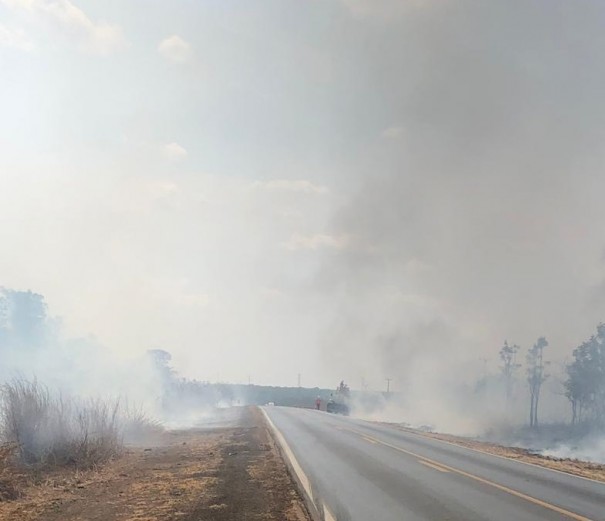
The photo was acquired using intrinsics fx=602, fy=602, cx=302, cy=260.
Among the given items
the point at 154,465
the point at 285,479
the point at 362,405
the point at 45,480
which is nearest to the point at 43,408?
the point at 45,480

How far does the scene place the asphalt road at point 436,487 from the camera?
8680 mm

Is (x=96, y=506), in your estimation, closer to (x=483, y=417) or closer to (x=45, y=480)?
(x=45, y=480)

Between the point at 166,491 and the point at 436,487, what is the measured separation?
189 inches

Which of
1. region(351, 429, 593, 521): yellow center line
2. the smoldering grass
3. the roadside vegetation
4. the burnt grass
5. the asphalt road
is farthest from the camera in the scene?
the smoldering grass

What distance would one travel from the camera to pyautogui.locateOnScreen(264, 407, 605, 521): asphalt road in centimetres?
868

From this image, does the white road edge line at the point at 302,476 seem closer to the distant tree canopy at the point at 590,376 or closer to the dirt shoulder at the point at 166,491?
the dirt shoulder at the point at 166,491

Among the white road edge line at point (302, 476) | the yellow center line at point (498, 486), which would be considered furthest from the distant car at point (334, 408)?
the yellow center line at point (498, 486)

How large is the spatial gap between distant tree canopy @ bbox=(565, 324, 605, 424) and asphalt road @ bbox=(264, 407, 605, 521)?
196 feet

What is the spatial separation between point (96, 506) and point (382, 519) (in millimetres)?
4315

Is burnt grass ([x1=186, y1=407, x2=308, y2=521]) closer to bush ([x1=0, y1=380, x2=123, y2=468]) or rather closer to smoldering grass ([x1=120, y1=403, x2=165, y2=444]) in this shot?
bush ([x1=0, y1=380, x2=123, y2=468])

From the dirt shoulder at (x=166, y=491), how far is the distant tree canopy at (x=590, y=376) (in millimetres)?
64079

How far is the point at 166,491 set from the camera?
34.1ft

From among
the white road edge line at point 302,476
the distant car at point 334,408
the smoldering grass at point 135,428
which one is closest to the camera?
the white road edge line at point 302,476

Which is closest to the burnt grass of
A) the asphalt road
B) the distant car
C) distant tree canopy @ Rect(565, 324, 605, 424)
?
the asphalt road
